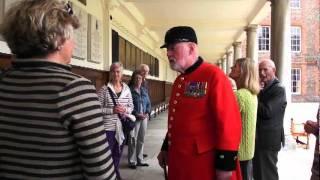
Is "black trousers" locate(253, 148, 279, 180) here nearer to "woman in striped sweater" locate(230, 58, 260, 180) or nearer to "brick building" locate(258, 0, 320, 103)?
"woman in striped sweater" locate(230, 58, 260, 180)

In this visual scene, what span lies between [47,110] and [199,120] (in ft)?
4.17

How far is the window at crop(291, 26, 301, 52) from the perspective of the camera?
1427 inches

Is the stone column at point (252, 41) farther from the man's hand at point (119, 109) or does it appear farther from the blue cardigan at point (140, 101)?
the man's hand at point (119, 109)

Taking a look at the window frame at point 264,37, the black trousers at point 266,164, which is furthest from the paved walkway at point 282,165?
the window frame at point 264,37

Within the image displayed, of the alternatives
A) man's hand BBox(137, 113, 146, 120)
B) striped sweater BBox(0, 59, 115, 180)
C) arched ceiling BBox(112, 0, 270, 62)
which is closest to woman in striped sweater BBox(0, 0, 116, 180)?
striped sweater BBox(0, 59, 115, 180)

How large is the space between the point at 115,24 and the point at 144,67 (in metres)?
4.77

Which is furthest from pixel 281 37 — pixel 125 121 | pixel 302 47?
pixel 302 47

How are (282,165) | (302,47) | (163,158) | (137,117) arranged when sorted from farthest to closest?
(302,47), (282,165), (137,117), (163,158)

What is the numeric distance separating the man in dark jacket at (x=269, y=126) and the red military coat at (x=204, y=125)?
6.05 feet

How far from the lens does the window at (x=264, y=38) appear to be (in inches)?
1396

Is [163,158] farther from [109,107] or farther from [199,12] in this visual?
[199,12]

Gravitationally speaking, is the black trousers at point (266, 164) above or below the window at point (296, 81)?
below

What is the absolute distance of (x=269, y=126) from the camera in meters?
4.78

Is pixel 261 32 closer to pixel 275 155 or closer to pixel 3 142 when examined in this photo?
pixel 275 155
